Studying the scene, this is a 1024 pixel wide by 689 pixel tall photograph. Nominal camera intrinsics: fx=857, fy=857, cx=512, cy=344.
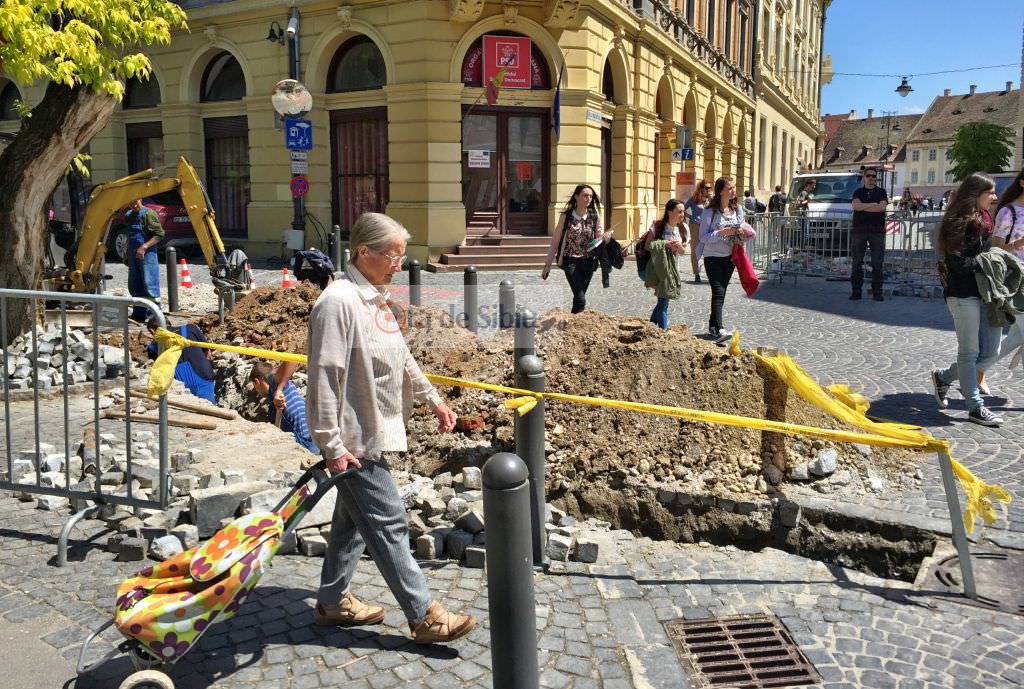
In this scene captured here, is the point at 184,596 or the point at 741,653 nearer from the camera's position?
the point at 184,596

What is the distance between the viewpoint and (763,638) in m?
3.80

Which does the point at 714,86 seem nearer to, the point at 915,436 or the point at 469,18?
the point at 469,18

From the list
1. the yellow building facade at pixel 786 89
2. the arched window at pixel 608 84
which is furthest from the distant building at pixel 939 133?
the arched window at pixel 608 84

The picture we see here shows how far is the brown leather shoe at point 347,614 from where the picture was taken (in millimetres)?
3752

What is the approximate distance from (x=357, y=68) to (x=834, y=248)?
1129 cm

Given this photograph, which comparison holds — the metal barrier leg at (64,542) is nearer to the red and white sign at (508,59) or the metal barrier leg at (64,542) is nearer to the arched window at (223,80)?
the red and white sign at (508,59)

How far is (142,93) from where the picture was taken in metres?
23.3

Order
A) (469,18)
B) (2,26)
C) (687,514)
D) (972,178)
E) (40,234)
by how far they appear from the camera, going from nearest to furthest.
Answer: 1. (687,514)
2. (972,178)
3. (2,26)
4. (40,234)
5. (469,18)

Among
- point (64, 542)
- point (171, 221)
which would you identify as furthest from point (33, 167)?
point (171, 221)

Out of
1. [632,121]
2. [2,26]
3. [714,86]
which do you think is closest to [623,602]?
[2,26]

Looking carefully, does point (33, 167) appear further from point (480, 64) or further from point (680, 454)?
point (480, 64)

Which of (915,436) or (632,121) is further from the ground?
(632,121)

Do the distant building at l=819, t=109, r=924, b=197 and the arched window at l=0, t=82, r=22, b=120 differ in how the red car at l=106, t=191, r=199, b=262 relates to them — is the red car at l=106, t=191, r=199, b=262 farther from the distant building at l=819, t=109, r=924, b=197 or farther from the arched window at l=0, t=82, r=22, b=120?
the distant building at l=819, t=109, r=924, b=197

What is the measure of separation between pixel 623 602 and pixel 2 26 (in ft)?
25.4
